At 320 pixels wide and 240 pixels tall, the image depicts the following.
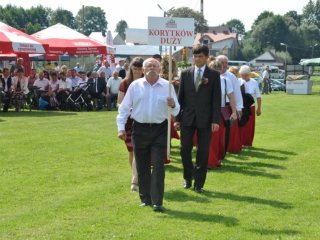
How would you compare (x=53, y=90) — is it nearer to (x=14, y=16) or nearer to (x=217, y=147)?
(x=217, y=147)

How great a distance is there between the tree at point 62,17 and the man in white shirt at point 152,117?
15365 cm

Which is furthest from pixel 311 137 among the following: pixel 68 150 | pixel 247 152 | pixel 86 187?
pixel 86 187

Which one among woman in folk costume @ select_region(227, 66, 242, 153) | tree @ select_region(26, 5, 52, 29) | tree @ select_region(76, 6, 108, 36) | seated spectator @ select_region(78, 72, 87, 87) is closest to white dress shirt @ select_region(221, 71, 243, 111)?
woman in folk costume @ select_region(227, 66, 242, 153)

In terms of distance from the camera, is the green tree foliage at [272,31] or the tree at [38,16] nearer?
the tree at [38,16]

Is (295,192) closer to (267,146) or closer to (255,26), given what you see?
(267,146)

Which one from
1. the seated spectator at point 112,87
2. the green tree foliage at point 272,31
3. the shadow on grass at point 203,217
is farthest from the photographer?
the green tree foliage at point 272,31

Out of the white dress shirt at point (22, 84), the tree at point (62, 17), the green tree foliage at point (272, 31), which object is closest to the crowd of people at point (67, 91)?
the white dress shirt at point (22, 84)

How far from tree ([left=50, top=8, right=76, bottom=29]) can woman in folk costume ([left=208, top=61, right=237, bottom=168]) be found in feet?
493

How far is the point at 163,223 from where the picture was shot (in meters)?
7.35

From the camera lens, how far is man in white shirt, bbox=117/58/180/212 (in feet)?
25.8

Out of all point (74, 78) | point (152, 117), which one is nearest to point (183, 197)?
point (152, 117)

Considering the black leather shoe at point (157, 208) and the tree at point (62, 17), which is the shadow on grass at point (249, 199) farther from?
the tree at point (62, 17)

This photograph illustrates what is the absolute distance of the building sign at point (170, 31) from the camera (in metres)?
10.4

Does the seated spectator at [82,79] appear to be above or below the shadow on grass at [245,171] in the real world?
above
